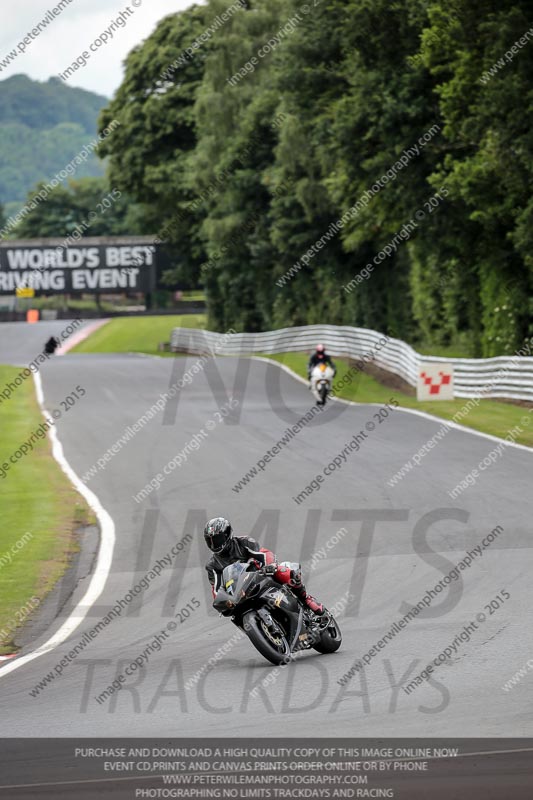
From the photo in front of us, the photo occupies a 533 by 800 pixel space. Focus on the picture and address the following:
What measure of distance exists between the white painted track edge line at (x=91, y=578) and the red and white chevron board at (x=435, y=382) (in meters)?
9.71

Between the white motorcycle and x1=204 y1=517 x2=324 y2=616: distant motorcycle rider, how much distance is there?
759 inches

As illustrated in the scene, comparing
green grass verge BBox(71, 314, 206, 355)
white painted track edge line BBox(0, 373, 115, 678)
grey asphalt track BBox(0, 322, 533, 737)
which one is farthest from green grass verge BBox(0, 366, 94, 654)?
green grass verge BBox(71, 314, 206, 355)

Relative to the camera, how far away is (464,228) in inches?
1314

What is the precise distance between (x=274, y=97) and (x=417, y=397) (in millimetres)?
25483

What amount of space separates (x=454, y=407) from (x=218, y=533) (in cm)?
1842

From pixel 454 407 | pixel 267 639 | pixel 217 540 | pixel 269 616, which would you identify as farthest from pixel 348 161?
pixel 267 639

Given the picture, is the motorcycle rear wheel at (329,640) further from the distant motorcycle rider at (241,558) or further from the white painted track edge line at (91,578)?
the white painted track edge line at (91,578)

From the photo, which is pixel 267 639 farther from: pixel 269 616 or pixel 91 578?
pixel 91 578

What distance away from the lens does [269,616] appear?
8984 millimetres

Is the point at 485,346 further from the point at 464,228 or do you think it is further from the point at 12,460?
the point at 12,460

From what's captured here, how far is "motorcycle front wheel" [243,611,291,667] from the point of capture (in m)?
8.80

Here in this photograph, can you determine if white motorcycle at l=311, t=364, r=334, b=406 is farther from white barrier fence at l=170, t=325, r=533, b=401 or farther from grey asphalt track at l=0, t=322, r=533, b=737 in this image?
white barrier fence at l=170, t=325, r=533, b=401

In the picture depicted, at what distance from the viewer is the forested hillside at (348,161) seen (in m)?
29.6

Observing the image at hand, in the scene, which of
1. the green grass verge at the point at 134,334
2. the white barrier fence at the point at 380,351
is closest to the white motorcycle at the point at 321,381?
the white barrier fence at the point at 380,351
